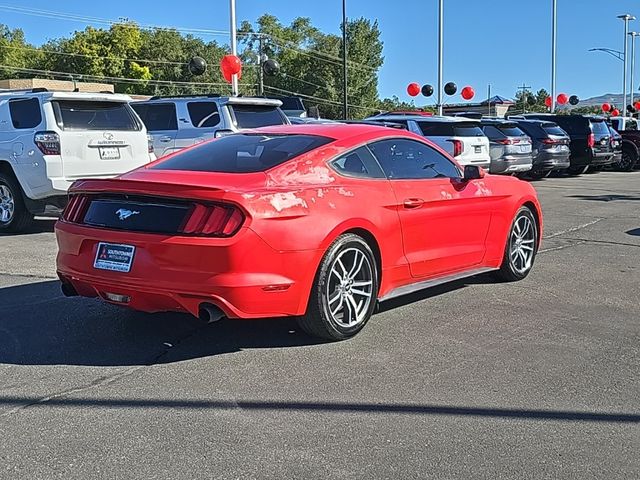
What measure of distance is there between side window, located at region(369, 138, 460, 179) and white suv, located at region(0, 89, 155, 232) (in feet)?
17.3

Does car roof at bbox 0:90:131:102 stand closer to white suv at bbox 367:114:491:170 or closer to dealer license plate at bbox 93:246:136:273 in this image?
dealer license plate at bbox 93:246:136:273

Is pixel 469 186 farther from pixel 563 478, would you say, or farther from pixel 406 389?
pixel 563 478

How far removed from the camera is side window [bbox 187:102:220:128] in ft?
44.3

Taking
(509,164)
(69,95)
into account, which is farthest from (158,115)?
(509,164)

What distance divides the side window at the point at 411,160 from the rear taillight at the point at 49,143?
17.5 feet

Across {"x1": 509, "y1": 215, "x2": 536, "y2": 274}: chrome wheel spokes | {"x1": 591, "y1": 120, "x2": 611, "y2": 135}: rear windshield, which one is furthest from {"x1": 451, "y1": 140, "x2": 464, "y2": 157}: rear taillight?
{"x1": 509, "y1": 215, "x2": 536, "y2": 274}: chrome wheel spokes

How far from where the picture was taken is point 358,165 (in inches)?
225

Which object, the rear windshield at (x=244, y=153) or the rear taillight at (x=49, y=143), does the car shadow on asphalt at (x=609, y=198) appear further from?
the rear windshield at (x=244, y=153)

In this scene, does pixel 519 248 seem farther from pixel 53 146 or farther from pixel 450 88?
pixel 450 88

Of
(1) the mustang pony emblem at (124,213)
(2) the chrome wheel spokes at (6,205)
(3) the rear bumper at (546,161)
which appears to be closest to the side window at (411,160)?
(1) the mustang pony emblem at (124,213)

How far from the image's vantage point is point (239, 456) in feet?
11.5

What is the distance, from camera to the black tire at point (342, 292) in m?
5.12

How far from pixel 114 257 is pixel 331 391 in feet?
5.50

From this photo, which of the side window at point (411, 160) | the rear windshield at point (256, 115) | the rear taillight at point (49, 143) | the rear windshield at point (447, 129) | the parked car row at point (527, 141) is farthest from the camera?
the parked car row at point (527, 141)
